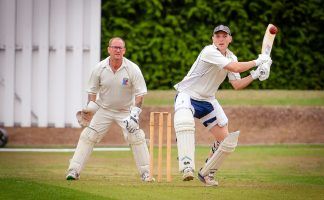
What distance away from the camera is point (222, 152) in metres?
12.8

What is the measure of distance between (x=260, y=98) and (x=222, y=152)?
365 inches

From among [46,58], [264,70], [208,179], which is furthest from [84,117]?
[46,58]

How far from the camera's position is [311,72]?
74.4 feet

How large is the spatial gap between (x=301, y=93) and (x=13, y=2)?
20.0ft

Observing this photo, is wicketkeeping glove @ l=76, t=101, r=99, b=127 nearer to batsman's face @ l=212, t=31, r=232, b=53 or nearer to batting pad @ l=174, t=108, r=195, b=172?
batting pad @ l=174, t=108, r=195, b=172

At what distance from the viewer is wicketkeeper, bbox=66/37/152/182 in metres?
13.4

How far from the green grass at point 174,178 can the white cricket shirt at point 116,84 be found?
3.06 feet

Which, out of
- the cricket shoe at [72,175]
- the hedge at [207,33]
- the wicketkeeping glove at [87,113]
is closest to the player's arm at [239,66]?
the wicketkeeping glove at [87,113]

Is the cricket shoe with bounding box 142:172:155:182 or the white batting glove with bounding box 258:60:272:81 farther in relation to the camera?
the cricket shoe with bounding box 142:172:155:182

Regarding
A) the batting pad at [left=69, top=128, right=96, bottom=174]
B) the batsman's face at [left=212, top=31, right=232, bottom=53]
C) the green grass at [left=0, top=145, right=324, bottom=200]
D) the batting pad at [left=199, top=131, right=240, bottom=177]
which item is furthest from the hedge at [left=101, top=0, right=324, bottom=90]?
the batting pad at [left=199, top=131, right=240, bottom=177]

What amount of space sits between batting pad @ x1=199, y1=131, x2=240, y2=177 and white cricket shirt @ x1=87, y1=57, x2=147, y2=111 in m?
1.22

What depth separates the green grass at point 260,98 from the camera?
2156 cm

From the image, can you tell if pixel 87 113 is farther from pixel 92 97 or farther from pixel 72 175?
pixel 72 175

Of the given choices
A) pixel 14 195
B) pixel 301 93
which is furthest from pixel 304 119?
pixel 14 195
